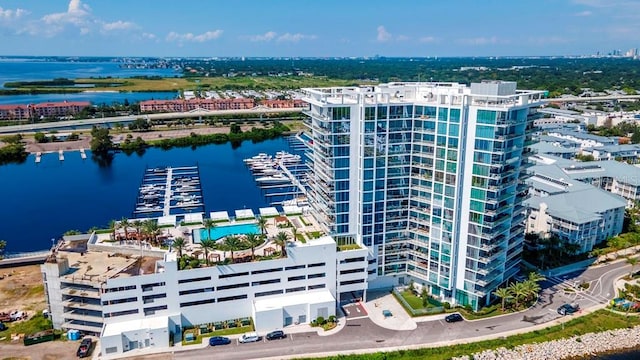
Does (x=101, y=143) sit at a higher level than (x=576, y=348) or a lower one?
higher

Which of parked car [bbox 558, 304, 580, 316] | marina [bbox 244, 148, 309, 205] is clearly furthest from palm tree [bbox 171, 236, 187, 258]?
parked car [bbox 558, 304, 580, 316]

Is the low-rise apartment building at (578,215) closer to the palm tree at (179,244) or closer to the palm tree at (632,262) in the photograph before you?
the palm tree at (632,262)

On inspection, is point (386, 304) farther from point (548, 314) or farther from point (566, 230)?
point (566, 230)

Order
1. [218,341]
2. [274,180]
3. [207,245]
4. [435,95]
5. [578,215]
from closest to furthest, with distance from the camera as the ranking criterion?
[218,341], [207,245], [435,95], [578,215], [274,180]

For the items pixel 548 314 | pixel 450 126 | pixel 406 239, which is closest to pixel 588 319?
pixel 548 314

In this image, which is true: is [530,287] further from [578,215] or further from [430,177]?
[578,215]

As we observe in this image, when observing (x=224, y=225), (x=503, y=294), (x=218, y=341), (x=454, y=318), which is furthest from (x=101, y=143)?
(x=503, y=294)
